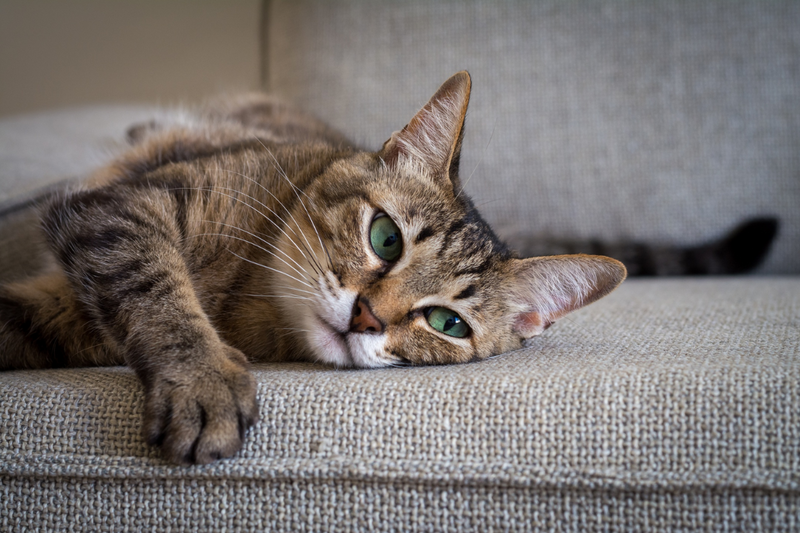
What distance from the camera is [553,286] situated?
39.9 inches

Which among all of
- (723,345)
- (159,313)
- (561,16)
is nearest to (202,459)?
(159,313)

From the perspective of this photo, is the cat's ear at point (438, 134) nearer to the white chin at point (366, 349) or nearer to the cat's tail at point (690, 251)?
the white chin at point (366, 349)

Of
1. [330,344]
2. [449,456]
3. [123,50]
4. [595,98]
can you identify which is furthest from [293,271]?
[123,50]

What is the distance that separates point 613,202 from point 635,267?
0.78ft

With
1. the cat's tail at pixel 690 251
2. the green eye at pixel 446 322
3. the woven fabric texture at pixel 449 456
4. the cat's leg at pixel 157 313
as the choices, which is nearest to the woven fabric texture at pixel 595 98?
the cat's tail at pixel 690 251

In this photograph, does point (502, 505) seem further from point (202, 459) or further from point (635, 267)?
point (635, 267)

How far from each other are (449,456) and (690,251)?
4.57 ft

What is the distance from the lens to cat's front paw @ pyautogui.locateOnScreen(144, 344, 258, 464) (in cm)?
68

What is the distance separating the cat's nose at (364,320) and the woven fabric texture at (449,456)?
0.11m

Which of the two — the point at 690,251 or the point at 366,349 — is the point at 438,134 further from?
the point at 690,251

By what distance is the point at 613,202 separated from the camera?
1813 millimetres

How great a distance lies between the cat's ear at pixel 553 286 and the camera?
927 mm

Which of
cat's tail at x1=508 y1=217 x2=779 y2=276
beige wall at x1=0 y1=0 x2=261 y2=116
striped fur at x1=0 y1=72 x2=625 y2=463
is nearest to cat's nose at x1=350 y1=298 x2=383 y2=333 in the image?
striped fur at x1=0 y1=72 x2=625 y2=463

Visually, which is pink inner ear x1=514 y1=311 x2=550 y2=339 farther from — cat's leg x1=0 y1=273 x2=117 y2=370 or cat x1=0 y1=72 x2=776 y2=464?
cat's leg x1=0 y1=273 x2=117 y2=370
